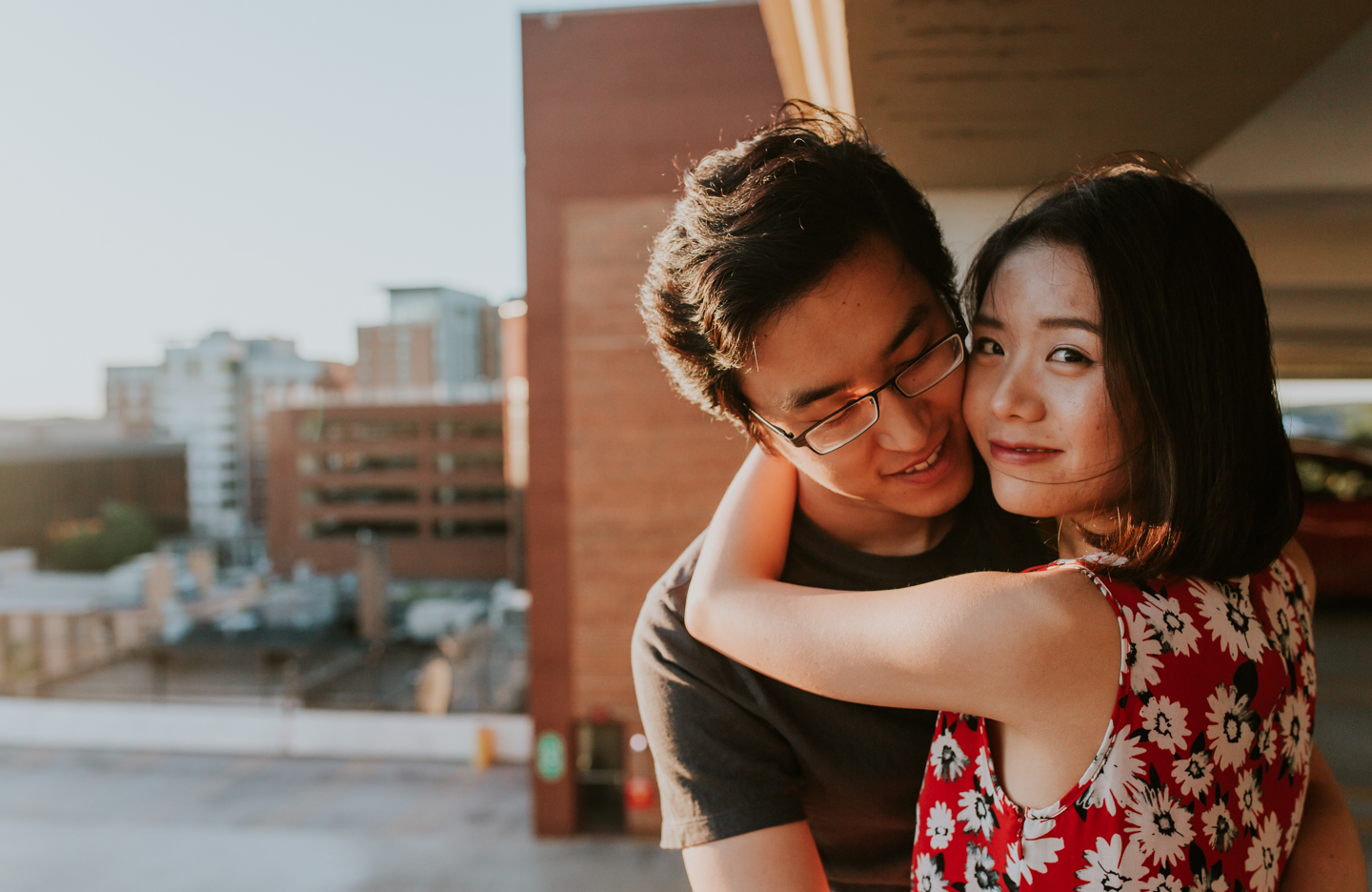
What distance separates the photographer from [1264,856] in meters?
0.87

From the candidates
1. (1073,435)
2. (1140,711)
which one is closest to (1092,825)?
(1140,711)

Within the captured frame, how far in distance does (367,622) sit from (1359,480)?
2961 centimetres

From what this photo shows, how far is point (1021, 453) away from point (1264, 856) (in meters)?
0.49

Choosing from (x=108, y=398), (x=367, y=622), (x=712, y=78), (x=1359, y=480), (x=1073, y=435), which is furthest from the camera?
(x=108, y=398)

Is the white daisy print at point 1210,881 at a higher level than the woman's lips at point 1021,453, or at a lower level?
lower

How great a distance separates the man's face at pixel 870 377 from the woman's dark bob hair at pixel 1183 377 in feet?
0.63

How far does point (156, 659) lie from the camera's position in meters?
24.2

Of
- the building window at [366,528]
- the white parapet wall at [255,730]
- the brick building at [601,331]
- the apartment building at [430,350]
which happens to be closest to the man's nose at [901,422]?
the brick building at [601,331]

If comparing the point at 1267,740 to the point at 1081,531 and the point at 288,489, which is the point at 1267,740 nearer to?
the point at 1081,531

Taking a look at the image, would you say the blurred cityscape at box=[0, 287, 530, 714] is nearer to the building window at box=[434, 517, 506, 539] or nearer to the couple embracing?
the building window at box=[434, 517, 506, 539]

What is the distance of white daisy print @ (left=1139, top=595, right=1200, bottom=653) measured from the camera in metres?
0.78

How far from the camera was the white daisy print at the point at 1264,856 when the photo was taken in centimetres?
85

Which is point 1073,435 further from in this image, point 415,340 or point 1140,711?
point 415,340

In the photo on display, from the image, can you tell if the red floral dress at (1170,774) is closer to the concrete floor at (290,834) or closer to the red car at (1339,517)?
the red car at (1339,517)
